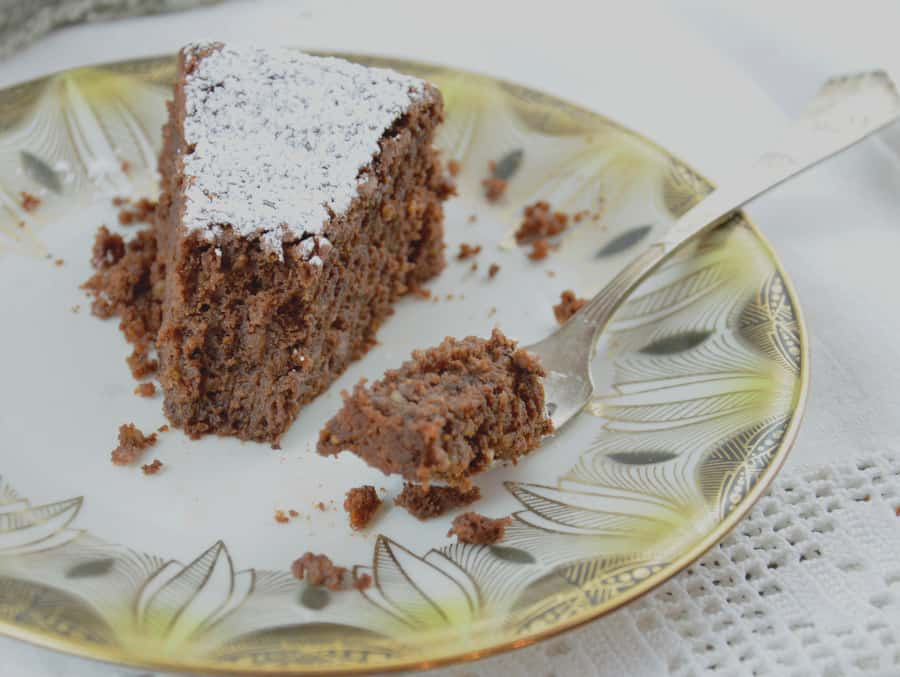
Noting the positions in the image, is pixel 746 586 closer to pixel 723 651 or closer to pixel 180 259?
pixel 723 651

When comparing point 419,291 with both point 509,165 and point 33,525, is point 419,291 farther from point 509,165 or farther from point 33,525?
point 33,525

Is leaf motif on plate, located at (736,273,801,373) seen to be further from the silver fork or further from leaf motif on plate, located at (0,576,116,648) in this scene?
leaf motif on plate, located at (0,576,116,648)

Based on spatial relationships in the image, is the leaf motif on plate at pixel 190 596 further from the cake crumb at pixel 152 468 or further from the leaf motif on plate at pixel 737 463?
the leaf motif on plate at pixel 737 463

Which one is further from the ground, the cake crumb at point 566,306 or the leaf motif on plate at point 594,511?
the cake crumb at point 566,306

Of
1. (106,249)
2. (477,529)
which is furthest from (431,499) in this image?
(106,249)

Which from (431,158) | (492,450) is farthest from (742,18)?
(492,450)

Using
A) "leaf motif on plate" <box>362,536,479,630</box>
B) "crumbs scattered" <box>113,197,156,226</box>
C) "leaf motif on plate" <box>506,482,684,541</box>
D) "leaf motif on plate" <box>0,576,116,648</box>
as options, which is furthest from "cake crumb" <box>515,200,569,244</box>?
"leaf motif on plate" <box>0,576,116,648</box>

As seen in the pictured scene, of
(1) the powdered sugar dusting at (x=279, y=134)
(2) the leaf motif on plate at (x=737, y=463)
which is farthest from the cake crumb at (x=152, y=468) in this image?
(2) the leaf motif on plate at (x=737, y=463)
